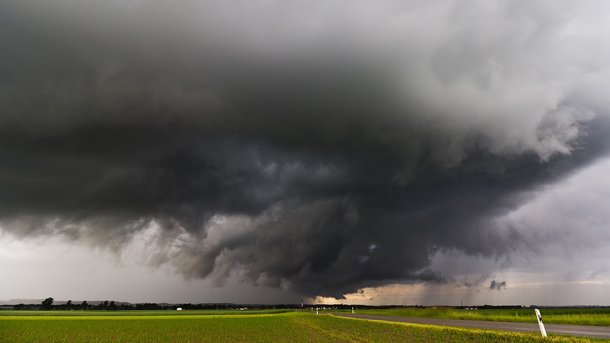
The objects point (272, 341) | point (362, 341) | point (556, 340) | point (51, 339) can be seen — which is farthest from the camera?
point (51, 339)

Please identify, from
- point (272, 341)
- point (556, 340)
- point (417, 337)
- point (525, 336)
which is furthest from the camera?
point (272, 341)

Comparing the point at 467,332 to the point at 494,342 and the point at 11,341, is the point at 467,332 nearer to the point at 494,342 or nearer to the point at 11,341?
the point at 494,342

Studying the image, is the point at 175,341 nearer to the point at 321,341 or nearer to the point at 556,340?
the point at 321,341

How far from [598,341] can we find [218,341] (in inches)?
1215

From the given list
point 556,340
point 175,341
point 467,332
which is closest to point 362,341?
point 467,332

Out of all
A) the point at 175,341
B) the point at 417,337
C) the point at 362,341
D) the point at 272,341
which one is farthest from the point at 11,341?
the point at 417,337

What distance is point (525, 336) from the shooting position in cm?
2434

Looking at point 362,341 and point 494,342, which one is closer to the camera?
point 494,342

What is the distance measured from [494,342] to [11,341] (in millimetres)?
42927

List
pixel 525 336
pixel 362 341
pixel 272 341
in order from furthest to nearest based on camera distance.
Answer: pixel 272 341 → pixel 362 341 → pixel 525 336

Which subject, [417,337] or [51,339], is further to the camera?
[51,339]

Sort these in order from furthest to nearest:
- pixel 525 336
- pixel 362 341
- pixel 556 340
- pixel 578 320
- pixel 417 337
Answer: pixel 578 320
pixel 417 337
pixel 362 341
pixel 525 336
pixel 556 340

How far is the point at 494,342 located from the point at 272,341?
752 inches

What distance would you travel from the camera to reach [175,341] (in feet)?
115
